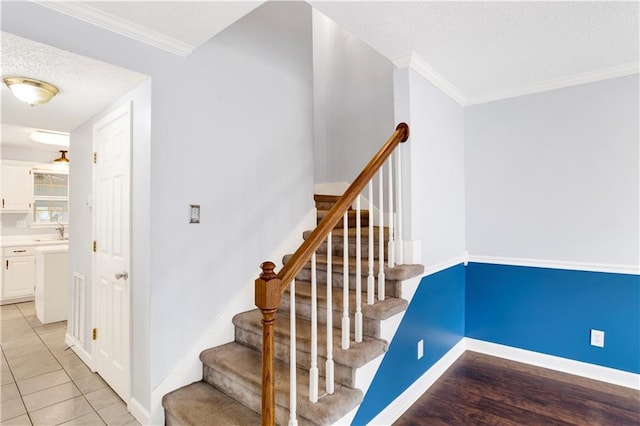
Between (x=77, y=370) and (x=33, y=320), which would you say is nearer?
(x=77, y=370)

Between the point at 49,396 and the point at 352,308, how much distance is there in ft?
7.55

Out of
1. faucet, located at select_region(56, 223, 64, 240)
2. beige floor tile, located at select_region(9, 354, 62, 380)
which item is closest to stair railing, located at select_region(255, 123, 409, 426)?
beige floor tile, located at select_region(9, 354, 62, 380)

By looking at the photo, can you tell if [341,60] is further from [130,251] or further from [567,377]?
[567,377]

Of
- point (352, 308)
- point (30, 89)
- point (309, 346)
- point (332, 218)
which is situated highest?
point (30, 89)

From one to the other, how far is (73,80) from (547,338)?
4.08m

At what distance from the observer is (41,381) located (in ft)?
8.45

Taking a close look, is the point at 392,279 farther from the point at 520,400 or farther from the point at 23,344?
the point at 23,344

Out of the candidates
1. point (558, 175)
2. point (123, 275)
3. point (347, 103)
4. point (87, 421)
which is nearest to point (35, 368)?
point (87, 421)

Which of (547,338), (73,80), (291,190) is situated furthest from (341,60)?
(547,338)

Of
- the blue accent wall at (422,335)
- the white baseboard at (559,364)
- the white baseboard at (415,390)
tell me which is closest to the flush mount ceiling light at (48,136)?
the blue accent wall at (422,335)

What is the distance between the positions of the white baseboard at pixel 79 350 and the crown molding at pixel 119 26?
2577mm

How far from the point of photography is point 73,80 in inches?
79.4

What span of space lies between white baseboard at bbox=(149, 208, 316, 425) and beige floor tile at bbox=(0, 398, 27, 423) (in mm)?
1009

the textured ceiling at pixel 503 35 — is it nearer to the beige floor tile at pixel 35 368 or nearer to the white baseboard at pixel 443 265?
the white baseboard at pixel 443 265
